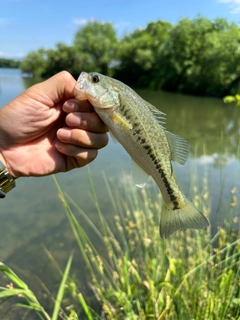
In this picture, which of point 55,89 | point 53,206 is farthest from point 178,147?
point 53,206

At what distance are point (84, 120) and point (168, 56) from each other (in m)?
45.7

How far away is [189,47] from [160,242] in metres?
43.0

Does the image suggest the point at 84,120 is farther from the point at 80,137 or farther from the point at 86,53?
the point at 86,53

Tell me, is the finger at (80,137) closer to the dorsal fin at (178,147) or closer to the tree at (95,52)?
the dorsal fin at (178,147)

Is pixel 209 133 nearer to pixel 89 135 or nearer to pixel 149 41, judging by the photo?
pixel 89 135

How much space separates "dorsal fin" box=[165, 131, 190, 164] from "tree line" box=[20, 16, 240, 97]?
28.5 meters

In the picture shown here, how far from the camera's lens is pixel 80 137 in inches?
92.9

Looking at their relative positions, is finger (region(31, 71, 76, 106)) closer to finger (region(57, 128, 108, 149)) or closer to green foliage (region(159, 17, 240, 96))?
finger (region(57, 128, 108, 149))

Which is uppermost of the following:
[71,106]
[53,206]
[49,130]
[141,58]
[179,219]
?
[141,58]

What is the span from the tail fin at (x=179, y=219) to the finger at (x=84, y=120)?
0.78m

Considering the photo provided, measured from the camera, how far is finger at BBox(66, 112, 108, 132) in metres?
2.27

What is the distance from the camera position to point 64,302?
15.4ft

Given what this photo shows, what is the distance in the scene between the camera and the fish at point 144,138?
6.56ft

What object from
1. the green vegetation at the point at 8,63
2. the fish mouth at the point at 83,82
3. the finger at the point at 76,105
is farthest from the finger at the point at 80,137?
the green vegetation at the point at 8,63
